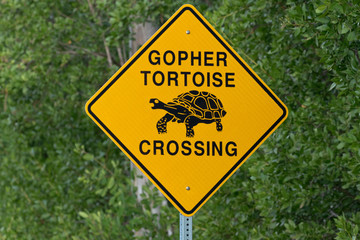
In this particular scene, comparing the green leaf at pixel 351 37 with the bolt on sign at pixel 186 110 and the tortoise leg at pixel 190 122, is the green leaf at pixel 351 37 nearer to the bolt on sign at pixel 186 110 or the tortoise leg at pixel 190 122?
the bolt on sign at pixel 186 110

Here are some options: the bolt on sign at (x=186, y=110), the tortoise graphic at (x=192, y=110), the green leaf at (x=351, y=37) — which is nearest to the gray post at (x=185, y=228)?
the bolt on sign at (x=186, y=110)

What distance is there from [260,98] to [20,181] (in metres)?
6.34

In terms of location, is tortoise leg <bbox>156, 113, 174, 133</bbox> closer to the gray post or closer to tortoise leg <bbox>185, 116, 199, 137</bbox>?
tortoise leg <bbox>185, 116, 199, 137</bbox>

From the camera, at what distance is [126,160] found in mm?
9992

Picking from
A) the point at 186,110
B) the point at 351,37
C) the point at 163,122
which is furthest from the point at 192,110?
the point at 351,37

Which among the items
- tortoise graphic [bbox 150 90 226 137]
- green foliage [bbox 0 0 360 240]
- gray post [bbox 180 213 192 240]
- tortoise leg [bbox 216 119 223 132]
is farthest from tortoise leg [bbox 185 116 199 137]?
green foliage [bbox 0 0 360 240]

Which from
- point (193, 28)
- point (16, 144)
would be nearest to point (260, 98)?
point (193, 28)

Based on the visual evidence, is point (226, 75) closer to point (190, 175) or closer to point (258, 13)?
point (190, 175)

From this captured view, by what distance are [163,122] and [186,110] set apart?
146 mm

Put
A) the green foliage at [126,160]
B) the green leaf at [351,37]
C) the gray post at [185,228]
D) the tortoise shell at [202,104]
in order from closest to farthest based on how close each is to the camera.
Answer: the gray post at [185,228] → the tortoise shell at [202,104] → the green leaf at [351,37] → the green foliage at [126,160]

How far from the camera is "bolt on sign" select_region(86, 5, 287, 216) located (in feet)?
13.8

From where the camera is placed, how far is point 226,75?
425 cm

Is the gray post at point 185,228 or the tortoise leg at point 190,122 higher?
the tortoise leg at point 190,122

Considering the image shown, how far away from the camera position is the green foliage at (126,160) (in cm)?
518
